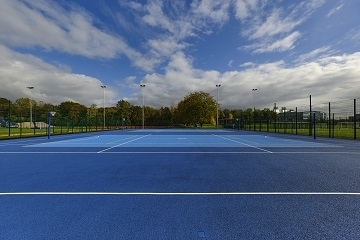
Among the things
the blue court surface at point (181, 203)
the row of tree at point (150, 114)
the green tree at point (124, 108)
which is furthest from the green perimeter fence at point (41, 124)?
the green tree at point (124, 108)

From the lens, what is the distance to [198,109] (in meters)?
71.4

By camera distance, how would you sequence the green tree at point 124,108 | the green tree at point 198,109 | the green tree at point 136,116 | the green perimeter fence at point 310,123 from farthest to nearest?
the green tree at point 124,108 → the green tree at point 136,116 → the green tree at point 198,109 → the green perimeter fence at point 310,123

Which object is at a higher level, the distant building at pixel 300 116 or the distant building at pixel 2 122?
the distant building at pixel 300 116

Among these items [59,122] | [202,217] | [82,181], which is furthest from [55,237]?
[59,122]

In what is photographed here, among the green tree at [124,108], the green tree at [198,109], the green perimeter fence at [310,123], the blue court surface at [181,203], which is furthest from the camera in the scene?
the green tree at [124,108]

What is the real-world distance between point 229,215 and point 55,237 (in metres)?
2.41

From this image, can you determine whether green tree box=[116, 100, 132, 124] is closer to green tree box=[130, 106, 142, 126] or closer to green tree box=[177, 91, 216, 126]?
green tree box=[130, 106, 142, 126]

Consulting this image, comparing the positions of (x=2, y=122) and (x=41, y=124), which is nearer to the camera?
(x=2, y=122)

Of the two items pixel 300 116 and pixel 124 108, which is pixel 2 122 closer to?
pixel 300 116

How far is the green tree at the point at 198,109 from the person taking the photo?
71.4 m

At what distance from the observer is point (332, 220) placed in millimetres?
3670

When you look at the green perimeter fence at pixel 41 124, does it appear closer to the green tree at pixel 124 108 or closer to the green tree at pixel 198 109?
the green tree at pixel 198 109

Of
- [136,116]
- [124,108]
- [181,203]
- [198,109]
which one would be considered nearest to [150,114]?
[136,116]

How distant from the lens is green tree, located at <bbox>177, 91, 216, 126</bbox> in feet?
234
